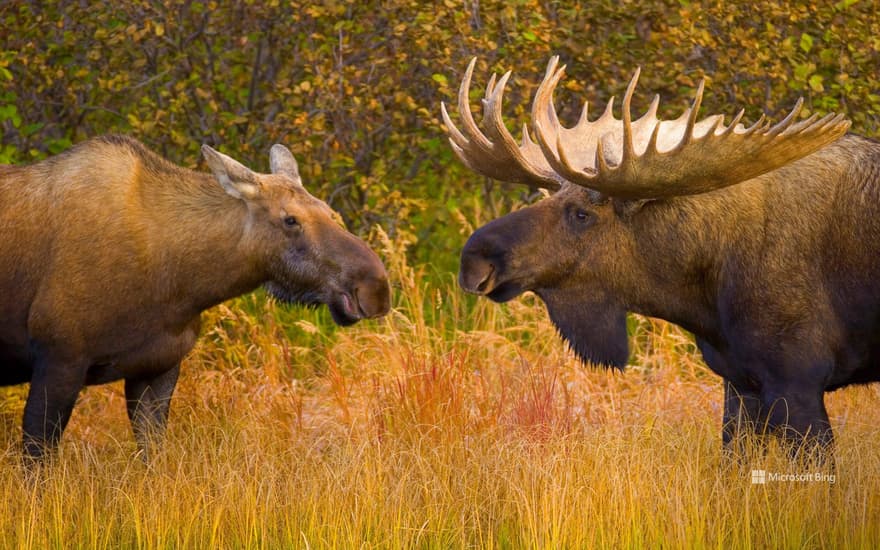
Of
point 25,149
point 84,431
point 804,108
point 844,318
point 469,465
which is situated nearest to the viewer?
point 844,318

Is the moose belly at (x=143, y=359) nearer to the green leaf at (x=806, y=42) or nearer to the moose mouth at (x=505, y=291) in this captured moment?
the moose mouth at (x=505, y=291)

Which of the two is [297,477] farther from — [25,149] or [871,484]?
[25,149]

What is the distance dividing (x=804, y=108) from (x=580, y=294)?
118 inches

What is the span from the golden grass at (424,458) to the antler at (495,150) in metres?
0.92

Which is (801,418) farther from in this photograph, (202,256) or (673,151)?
(202,256)

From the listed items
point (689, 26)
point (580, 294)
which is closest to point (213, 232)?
point (580, 294)

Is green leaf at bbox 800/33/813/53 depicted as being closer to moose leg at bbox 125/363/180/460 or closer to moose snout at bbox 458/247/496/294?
moose snout at bbox 458/247/496/294

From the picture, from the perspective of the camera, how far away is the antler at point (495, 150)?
6.04 metres

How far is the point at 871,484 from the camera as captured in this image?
5758mm

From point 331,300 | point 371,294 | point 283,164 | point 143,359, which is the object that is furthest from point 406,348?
point 143,359

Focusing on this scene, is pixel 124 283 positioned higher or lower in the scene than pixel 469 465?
higher

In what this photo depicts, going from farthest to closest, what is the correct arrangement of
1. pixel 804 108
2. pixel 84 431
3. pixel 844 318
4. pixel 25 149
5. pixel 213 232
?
1. pixel 25 149
2. pixel 804 108
3. pixel 84 431
4. pixel 213 232
5. pixel 844 318

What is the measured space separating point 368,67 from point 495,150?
2856 millimetres

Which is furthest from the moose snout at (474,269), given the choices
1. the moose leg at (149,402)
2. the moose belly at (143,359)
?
the moose leg at (149,402)
